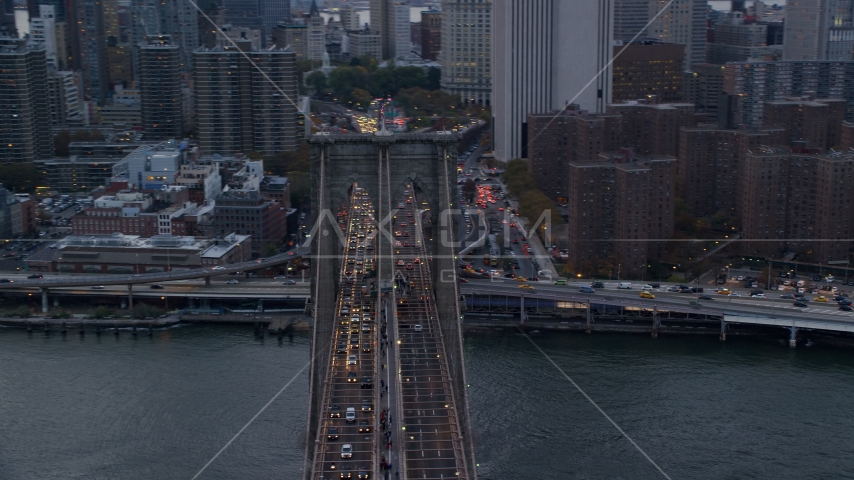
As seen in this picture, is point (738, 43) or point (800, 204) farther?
point (738, 43)

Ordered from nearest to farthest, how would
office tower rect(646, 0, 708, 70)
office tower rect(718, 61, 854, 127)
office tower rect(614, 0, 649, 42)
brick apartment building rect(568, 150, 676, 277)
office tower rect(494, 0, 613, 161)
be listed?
brick apartment building rect(568, 150, 676, 277), office tower rect(494, 0, 613, 161), office tower rect(718, 61, 854, 127), office tower rect(646, 0, 708, 70), office tower rect(614, 0, 649, 42)

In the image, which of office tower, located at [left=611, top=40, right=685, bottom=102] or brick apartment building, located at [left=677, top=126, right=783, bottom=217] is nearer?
brick apartment building, located at [left=677, top=126, right=783, bottom=217]

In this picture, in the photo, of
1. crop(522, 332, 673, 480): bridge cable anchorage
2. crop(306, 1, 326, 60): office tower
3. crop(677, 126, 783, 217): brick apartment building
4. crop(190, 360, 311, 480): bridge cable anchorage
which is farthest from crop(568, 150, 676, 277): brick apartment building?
crop(306, 1, 326, 60): office tower

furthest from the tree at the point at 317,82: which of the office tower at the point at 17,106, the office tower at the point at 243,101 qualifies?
the office tower at the point at 17,106

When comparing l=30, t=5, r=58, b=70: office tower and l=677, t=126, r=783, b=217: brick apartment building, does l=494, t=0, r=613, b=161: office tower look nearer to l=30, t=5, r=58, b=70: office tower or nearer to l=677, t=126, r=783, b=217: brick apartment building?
l=677, t=126, r=783, b=217: brick apartment building

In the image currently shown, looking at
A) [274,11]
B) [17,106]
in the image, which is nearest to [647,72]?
[17,106]

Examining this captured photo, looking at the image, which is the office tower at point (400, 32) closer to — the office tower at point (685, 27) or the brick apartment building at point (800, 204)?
the office tower at point (685, 27)

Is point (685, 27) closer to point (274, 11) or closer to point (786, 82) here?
point (786, 82)
